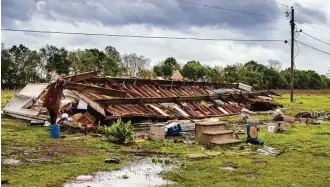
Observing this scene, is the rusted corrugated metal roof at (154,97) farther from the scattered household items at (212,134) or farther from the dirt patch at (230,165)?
the dirt patch at (230,165)

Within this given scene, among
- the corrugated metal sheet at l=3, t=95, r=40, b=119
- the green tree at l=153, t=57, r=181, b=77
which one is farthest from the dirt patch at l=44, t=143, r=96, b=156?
the green tree at l=153, t=57, r=181, b=77

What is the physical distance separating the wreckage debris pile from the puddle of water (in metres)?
6.78

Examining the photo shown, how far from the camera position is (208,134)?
1348cm

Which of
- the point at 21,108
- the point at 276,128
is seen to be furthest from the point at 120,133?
the point at 21,108

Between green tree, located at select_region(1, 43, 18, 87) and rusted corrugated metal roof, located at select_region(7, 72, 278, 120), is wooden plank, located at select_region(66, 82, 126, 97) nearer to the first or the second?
rusted corrugated metal roof, located at select_region(7, 72, 278, 120)

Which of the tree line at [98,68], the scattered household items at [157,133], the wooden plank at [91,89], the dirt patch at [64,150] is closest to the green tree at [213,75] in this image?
the tree line at [98,68]

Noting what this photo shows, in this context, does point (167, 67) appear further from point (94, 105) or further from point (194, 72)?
point (94, 105)

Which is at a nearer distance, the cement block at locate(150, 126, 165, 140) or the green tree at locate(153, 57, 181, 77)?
the cement block at locate(150, 126, 165, 140)

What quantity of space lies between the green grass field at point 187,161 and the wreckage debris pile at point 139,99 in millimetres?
2987

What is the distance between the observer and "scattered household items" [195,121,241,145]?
13477mm

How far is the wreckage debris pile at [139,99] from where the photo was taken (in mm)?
17938

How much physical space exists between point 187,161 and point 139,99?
10884mm

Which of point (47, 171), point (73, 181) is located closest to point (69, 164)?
point (47, 171)

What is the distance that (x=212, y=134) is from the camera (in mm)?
13445
